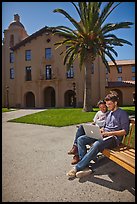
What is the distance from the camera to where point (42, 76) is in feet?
105

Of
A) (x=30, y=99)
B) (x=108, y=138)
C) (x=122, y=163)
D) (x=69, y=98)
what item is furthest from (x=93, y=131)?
(x=30, y=99)

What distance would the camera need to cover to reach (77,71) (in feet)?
98.5

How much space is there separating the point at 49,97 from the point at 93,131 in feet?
100

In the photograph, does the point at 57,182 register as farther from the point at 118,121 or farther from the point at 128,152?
the point at 118,121

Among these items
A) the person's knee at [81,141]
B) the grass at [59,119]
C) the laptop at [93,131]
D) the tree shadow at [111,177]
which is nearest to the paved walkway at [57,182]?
the tree shadow at [111,177]

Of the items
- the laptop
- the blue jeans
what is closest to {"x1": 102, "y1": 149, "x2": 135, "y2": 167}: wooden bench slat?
the blue jeans

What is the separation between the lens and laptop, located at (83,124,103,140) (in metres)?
3.64

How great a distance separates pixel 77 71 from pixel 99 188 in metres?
27.7

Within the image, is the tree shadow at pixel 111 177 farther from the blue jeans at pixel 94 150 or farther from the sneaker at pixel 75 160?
the sneaker at pixel 75 160

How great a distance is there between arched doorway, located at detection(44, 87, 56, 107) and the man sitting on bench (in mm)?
29785

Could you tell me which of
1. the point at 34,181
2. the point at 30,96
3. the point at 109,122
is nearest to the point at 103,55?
the point at 109,122

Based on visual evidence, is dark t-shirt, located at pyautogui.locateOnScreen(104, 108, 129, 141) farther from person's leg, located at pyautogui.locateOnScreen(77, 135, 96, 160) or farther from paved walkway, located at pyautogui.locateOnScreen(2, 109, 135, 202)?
paved walkway, located at pyautogui.locateOnScreen(2, 109, 135, 202)

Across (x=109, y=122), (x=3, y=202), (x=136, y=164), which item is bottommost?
(x=3, y=202)

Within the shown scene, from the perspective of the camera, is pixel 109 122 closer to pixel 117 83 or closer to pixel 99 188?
pixel 99 188
